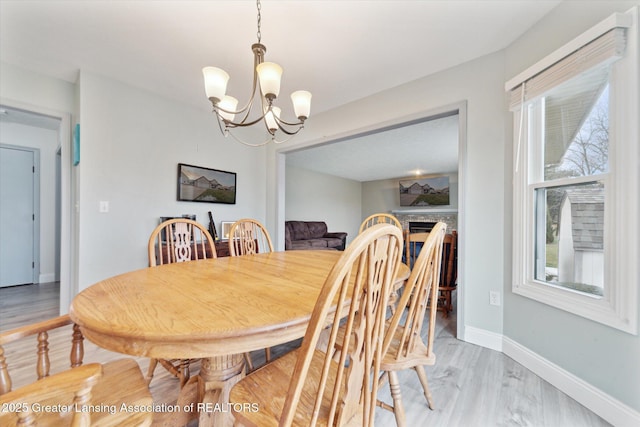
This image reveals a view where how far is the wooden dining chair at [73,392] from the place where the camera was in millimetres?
540

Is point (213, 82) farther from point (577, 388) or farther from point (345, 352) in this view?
point (577, 388)

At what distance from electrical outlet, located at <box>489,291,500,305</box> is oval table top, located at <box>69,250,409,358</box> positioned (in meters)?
1.65

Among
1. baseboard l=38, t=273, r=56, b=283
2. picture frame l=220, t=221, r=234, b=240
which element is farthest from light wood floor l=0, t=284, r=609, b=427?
baseboard l=38, t=273, r=56, b=283

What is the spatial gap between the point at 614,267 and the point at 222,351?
74.3 inches

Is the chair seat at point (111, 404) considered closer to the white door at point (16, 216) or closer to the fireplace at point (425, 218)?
the white door at point (16, 216)

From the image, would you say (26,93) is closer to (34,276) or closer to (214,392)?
(34,276)

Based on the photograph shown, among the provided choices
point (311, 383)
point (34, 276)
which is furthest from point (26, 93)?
point (311, 383)

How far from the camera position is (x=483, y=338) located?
204cm

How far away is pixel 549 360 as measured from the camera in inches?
63.7

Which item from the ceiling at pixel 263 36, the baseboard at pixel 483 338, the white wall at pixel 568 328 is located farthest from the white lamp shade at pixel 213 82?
the baseboard at pixel 483 338

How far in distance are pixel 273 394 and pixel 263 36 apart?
88.4 inches

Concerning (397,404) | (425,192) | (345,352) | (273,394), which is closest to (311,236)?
(425,192)

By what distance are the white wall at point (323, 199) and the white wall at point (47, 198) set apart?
13.4ft

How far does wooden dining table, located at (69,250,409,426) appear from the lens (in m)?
0.62
